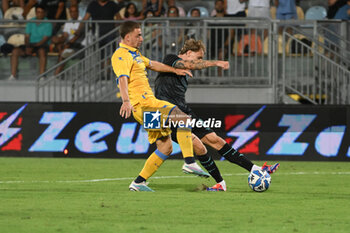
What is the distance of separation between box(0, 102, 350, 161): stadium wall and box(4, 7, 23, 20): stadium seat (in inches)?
148

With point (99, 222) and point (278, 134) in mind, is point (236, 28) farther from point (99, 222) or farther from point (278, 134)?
point (99, 222)

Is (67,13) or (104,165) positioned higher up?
(67,13)

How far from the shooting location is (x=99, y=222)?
275 inches

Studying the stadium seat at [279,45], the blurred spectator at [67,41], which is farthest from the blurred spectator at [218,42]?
the blurred spectator at [67,41]

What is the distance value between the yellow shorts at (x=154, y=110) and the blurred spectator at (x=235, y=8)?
8968mm

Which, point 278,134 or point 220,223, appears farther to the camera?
point 278,134

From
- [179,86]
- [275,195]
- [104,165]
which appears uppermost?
[179,86]

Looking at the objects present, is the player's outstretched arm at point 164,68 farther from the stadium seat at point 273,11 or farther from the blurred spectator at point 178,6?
the blurred spectator at point 178,6

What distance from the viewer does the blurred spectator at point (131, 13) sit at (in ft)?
61.1

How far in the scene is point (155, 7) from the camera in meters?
18.9

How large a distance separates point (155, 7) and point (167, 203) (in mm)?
10982

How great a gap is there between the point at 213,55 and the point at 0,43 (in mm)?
4739

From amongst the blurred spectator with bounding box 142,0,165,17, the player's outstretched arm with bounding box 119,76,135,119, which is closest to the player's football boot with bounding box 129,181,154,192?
the player's outstretched arm with bounding box 119,76,135,119

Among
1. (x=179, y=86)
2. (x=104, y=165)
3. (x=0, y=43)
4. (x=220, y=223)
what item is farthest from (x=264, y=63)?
(x=220, y=223)
